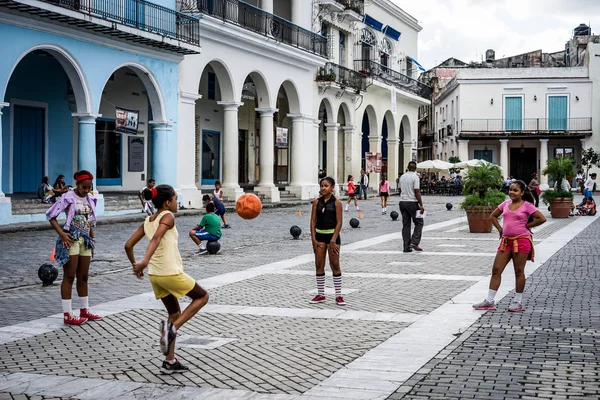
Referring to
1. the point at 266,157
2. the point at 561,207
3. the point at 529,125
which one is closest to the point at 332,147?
the point at 266,157

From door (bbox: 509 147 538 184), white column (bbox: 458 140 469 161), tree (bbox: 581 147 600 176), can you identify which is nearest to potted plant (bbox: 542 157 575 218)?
tree (bbox: 581 147 600 176)

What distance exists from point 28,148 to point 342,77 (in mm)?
17400

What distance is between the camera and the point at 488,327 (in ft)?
25.0

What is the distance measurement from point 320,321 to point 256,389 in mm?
2581

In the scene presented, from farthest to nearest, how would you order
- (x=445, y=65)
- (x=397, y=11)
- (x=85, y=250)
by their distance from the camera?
1. (x=445, y=65)
2. (x=397, y=11)
3. (x=85, y=250)

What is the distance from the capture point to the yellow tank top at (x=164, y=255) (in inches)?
242

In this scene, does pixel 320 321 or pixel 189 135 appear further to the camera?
pixel 189 135

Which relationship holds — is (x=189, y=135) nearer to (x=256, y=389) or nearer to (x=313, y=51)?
(x=313, y=51)

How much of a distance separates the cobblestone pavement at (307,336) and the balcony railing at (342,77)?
2295cm

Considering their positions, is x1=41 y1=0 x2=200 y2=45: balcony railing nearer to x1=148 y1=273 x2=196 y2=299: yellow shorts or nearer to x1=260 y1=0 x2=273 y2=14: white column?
x1=260 y1=0 x2=273 y2=14: white column

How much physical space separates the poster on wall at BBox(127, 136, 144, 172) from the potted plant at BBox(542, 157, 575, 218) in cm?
1421

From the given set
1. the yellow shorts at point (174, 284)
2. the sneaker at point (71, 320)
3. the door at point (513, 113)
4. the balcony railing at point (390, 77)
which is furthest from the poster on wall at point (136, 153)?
the door at point (513, 113)

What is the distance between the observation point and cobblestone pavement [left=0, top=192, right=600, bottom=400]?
5621 mm

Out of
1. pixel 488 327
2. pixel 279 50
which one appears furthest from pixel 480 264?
pixel 279 50
